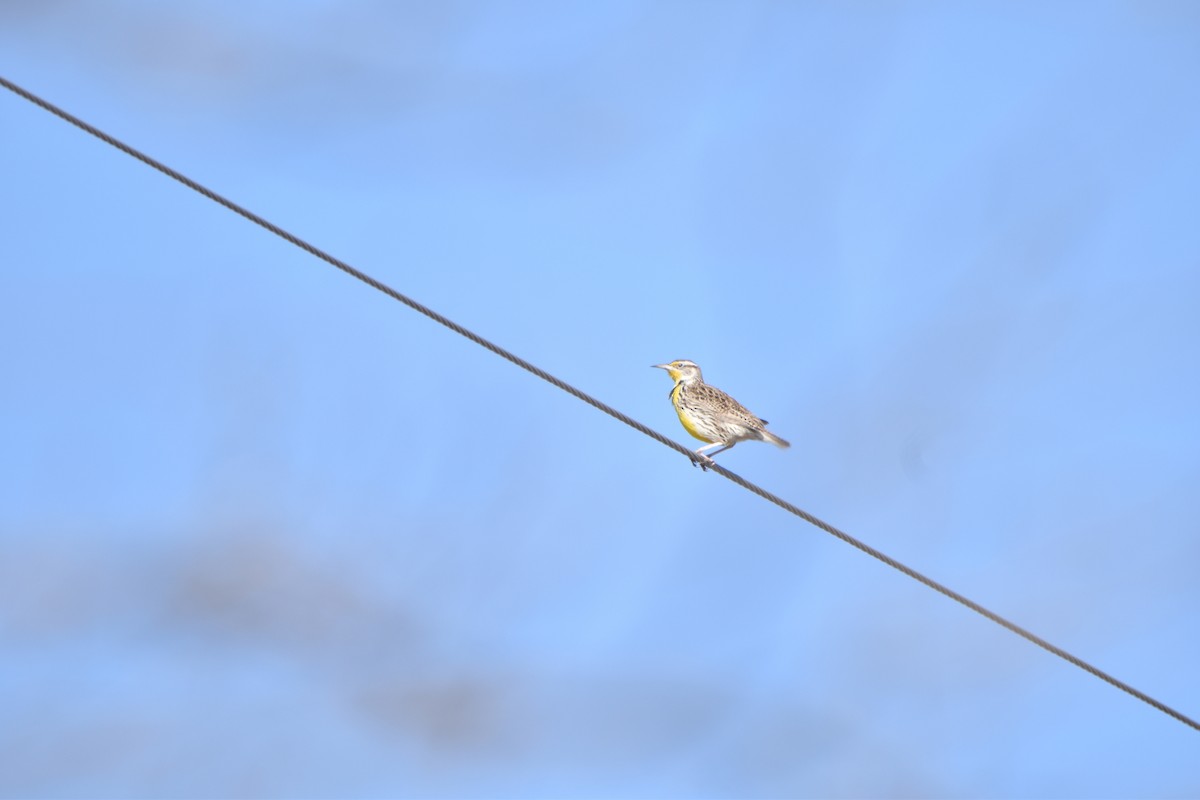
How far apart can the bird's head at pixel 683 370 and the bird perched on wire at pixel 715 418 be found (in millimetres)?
450

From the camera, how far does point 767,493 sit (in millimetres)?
11688

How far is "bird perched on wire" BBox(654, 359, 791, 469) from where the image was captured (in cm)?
1873

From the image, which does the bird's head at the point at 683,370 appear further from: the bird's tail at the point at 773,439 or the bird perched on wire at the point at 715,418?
the bird's tail at the point at 773,439

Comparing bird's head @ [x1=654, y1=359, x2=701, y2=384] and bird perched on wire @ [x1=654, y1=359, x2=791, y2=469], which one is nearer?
bird perched on wire @ [x1=654, y1=359, x2=791, y2=469]

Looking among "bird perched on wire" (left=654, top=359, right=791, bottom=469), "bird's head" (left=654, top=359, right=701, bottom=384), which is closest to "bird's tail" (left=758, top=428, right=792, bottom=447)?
"bird perched on wire" (left=654, top=359, right=791, bottom=469)

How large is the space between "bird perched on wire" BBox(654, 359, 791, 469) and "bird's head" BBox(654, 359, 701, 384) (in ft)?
1.48

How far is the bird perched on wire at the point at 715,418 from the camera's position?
18734mm

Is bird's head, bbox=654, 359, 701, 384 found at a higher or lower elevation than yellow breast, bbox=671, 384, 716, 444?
higher

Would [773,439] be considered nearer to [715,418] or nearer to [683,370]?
[715,418]

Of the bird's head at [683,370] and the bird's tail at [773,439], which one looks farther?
the bird's head at [683,370]

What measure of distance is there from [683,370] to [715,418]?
2145 millimetres

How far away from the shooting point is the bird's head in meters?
21.1

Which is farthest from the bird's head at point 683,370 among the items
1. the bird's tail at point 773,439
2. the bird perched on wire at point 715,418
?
the bird's tail at point 773,439

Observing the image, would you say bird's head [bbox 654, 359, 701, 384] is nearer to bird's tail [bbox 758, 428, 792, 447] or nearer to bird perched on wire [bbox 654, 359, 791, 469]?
bird perched on wire [bbox 654, 359, 791, 469]
